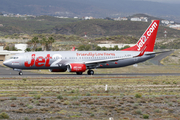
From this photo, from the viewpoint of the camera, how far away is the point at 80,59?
4881 centimetres

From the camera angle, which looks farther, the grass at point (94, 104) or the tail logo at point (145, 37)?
the tail logo at point (145, 37)

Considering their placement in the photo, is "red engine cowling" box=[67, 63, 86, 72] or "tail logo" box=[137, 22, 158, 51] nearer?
"red engine cowling" box=[67, 63, 86, 72]

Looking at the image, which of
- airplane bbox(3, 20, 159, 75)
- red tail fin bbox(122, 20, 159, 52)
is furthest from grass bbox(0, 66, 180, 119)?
red tail fin bbox(122, 20, 159, 52)

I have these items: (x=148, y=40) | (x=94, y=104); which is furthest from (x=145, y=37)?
(x=94, y=104)

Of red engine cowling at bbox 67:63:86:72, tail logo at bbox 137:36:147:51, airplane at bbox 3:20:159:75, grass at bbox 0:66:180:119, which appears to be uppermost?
tail logo at bbox 137:36:147:51

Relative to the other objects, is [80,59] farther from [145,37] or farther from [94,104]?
[94,104]

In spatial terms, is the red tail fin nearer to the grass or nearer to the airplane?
the airplane

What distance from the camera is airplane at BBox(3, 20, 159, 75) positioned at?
1817 inches

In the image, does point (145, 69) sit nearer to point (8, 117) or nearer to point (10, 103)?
point (10, 103)

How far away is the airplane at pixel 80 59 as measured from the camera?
46.2 metres

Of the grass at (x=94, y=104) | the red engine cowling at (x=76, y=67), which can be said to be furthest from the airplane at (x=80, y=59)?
the grass at (x=94, y=104)

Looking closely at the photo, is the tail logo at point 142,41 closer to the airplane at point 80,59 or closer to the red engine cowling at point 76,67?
the airplane at point 80,59

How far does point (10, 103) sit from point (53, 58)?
81.9 feet

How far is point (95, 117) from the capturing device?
18.4 m
